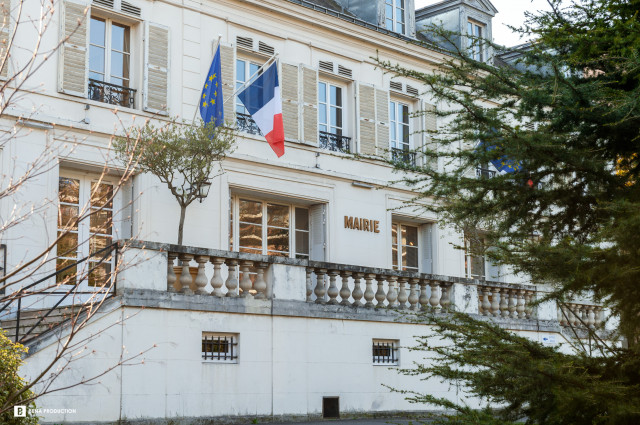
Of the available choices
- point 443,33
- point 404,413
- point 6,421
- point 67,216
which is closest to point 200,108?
point 67,216

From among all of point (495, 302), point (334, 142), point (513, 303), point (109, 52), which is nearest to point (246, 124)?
point (334, 142)

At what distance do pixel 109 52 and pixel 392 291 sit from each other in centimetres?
633

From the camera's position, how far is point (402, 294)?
14.5 meters

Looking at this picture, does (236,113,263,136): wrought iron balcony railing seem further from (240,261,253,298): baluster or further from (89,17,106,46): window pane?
(240,261,253,298): baluster

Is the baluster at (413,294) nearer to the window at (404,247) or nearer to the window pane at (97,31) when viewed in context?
the window at (404,247)

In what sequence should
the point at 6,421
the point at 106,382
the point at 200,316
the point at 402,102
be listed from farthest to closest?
the point at 402,102 → the point at 200,316 → the point at 106,382 → the point at 6,421

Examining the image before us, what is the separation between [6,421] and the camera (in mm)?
6582

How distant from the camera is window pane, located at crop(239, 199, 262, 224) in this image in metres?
17.2

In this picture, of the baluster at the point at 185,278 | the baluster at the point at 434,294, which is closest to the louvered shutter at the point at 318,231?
the baluster at the point at 434,294

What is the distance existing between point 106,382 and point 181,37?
25.8ft

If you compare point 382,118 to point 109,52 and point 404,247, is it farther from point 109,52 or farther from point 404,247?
point 109,52

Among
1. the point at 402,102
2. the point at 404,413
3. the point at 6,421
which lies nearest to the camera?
the point at 6,421

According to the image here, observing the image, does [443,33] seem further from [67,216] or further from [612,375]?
[67,216]

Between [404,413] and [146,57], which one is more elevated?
[146,57]
